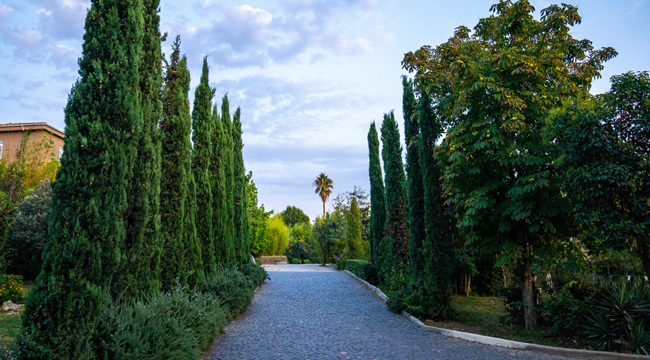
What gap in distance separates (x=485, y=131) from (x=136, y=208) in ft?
20.9

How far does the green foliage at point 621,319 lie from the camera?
5859 millimetres

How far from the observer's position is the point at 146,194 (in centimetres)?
627

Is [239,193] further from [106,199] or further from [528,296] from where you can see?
[528,296]

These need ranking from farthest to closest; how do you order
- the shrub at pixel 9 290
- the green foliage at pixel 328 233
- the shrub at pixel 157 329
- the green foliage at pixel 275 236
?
the green foliage at pixel 275 236, the green foliage at pixel 328 233, the shrub at pixel 9 290, the shrub at pixel 157 329

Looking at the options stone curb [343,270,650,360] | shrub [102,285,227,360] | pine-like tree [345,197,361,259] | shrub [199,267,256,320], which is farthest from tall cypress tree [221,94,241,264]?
pine-like tree [345,197,361,259]

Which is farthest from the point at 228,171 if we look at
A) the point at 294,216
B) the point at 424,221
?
the point at 294,216

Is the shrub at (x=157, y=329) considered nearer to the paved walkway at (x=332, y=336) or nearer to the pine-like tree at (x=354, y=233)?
the paved walkway at (x=332, y=336)

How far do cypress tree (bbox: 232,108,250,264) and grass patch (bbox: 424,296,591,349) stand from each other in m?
9.25

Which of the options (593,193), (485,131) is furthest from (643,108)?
(485,131)

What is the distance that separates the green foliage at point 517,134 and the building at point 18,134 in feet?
72.4

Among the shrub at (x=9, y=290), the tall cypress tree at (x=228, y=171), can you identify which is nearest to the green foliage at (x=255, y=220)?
the tall cypress tree at (x=228, y=171)

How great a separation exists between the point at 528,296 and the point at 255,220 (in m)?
23.4

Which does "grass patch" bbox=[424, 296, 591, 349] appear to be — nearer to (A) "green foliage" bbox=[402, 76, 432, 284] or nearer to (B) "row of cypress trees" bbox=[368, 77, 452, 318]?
(B) "row of cypress trees" bbox=[368, 77, 452, 318]

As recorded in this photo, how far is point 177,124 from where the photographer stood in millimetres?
8836
